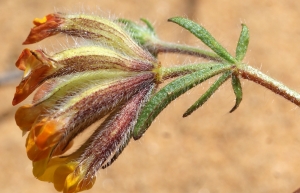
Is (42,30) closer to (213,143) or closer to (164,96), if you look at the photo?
(164,96)

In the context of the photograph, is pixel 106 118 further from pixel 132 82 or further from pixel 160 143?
pixel 160 143

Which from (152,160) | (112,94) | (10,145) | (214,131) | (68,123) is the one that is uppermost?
(112,94)

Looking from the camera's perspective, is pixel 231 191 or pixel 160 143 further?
pixel 160 143

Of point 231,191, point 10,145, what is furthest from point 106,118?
point 10,145

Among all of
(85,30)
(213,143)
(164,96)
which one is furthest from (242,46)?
(213,143)

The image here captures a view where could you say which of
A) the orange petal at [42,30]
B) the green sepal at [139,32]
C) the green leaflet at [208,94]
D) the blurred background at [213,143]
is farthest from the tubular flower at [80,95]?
the blurred background at [213,143]

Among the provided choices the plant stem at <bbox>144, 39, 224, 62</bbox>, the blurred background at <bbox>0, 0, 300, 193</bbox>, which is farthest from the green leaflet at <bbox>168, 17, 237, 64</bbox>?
the blurred background at <bbox>0, 0, 300, 193</bbox>

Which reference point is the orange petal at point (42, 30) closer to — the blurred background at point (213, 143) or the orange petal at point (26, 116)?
the orange petal at point (26, 116)
